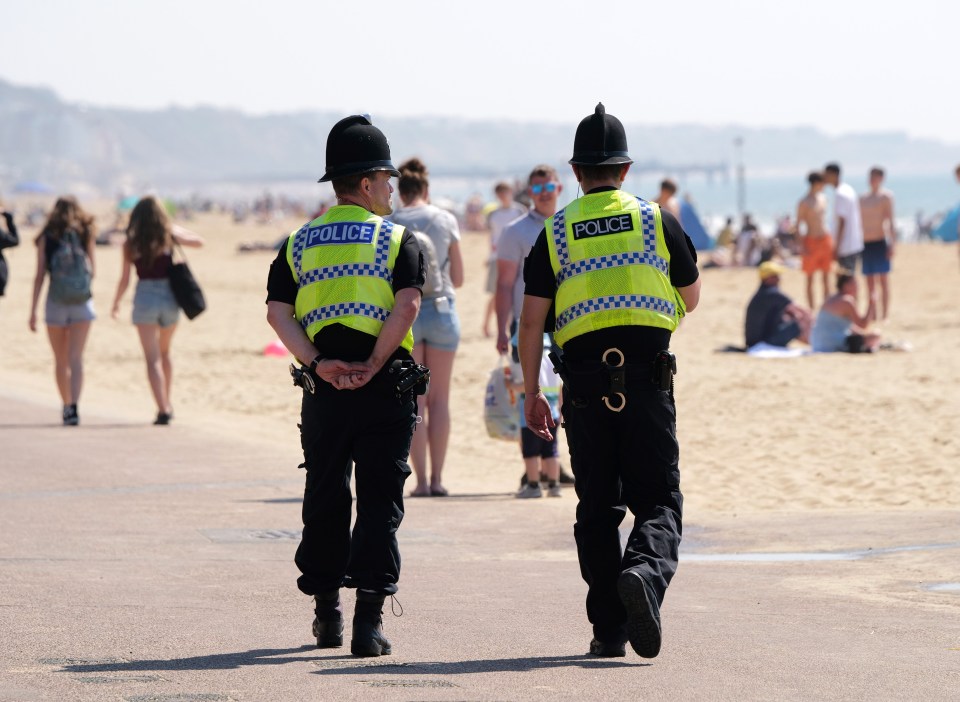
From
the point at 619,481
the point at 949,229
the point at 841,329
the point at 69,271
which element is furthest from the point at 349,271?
the point at 949,229

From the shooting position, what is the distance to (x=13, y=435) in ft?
38.8

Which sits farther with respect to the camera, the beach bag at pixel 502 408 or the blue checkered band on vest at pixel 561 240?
the beach bag at pixel 502 408

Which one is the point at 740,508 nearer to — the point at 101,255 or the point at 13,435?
the point at 13,435

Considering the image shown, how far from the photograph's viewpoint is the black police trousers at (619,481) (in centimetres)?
509

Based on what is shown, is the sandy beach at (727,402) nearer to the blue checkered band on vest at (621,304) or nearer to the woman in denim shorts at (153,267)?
the woman in denim shorts at (153,267)

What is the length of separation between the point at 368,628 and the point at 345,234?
1.25m

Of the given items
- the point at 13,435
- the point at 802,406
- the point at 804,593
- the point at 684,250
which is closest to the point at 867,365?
the point at 802,406

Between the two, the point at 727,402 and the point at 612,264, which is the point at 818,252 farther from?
the point at 612,264

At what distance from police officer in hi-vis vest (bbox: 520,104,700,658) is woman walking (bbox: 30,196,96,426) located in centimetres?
753

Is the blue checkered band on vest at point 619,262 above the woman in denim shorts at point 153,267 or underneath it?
above

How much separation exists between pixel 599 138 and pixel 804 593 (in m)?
2.21

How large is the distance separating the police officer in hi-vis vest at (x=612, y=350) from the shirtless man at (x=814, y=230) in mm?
13838

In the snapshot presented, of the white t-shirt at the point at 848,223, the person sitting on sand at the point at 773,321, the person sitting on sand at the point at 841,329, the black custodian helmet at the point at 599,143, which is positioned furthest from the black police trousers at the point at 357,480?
the white t-shirt at the point at 848,223

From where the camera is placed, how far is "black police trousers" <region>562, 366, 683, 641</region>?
16.7ft
